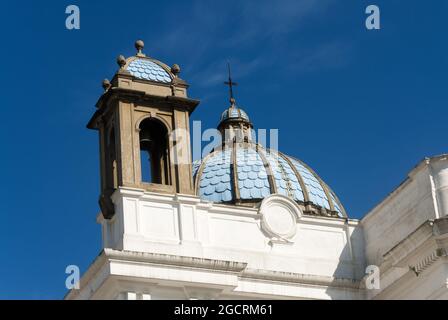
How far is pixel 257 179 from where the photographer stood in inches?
1788

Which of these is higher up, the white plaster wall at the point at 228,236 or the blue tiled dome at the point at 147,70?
the blue tiled dome at the point at 147,70

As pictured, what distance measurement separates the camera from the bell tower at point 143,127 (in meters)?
33.2

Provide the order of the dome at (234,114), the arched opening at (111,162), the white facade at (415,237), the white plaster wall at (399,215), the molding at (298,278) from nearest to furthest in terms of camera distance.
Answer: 1. the white facade at (415,237)
2. the white plaster wall at (399,215)
3. the molding at (298,278)
4. the arched opening at (111,162)
5. the dome at (234,114)

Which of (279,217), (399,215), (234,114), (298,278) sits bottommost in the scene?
(298,278)

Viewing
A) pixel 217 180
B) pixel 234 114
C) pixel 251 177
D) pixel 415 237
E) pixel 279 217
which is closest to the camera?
pixel 415 237

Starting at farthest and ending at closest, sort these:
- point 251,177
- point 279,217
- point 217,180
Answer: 1. point 251,177
2. point 217,180
3. point 279,217

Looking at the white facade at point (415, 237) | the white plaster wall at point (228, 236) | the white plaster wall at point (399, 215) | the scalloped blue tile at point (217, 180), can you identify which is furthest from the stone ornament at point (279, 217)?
the scalloped blue tile at point (217, 180)

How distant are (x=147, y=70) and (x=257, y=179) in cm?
1140

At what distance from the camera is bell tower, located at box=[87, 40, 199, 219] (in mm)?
33219

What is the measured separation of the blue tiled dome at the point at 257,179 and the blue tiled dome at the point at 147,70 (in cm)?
964

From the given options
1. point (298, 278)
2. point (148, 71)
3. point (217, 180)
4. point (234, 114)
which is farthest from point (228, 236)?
point (234, 114)

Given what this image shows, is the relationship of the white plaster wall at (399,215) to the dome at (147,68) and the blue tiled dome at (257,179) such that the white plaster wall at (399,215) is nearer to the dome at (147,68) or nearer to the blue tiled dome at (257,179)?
the dome at (147,68)

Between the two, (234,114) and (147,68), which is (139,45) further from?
(234,114)

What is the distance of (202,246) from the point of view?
3262 cm
